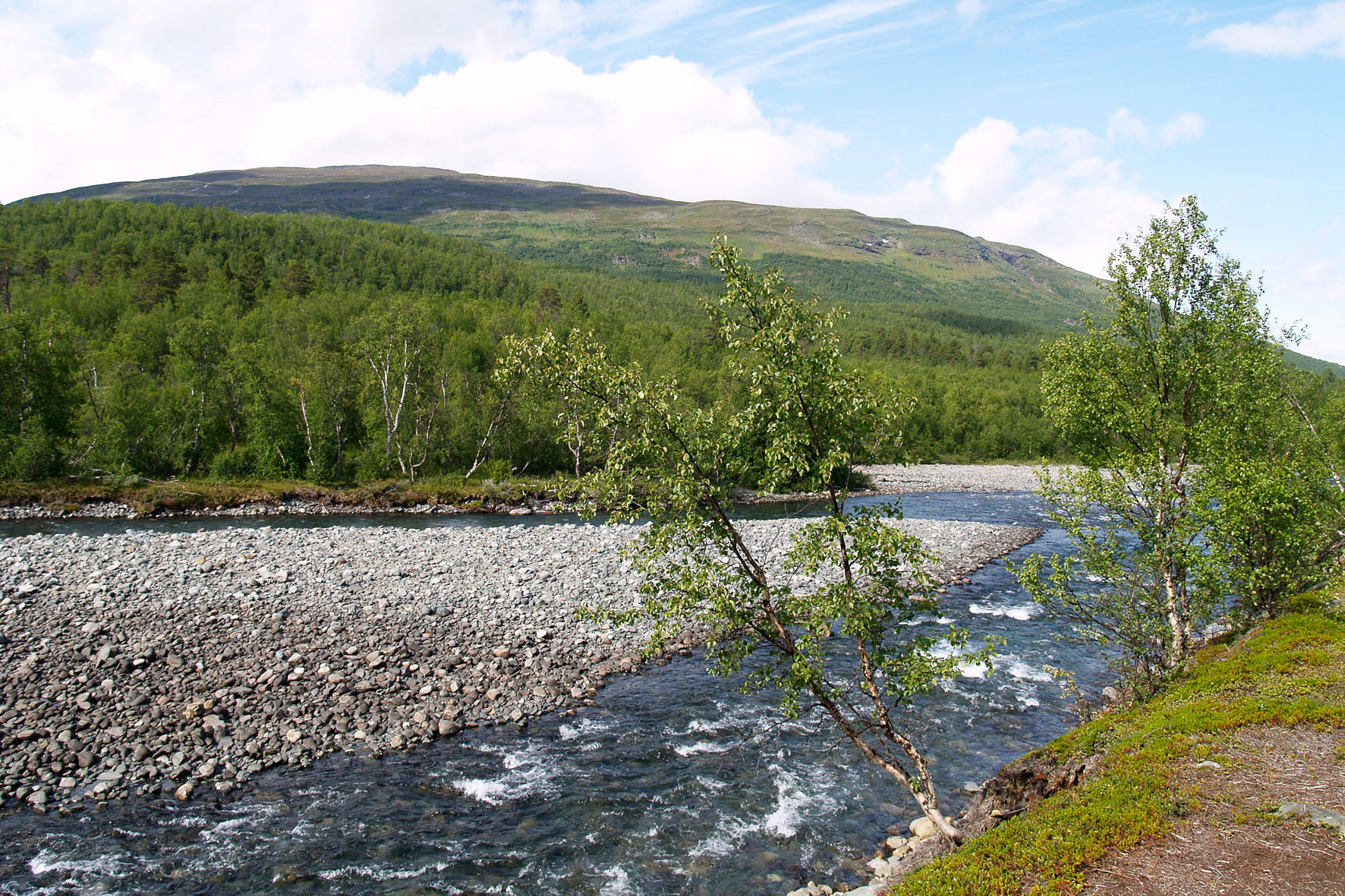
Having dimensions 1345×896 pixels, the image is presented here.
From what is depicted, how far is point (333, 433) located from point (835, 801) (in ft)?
178

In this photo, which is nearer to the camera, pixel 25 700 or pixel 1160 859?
pixel 1160 859

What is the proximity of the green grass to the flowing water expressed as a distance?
11.1 feet

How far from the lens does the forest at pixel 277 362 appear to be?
163 ft

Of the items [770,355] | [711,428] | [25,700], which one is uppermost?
[770,355]

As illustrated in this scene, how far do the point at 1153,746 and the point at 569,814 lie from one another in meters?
10.6

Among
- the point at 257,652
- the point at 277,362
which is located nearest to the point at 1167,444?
the point at 257,652

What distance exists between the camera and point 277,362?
66188 mm

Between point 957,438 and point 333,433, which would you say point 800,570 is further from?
point 957,438

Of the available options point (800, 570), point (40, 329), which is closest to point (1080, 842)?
point (800, 570)

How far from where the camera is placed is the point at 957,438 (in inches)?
4852

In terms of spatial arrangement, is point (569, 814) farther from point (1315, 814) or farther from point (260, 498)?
point (260, 498)

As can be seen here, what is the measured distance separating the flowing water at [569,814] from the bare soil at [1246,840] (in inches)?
197

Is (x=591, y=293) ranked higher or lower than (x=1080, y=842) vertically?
higher

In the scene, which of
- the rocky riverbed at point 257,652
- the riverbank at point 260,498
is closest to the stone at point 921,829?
the rocky riverbed at point 257,652
